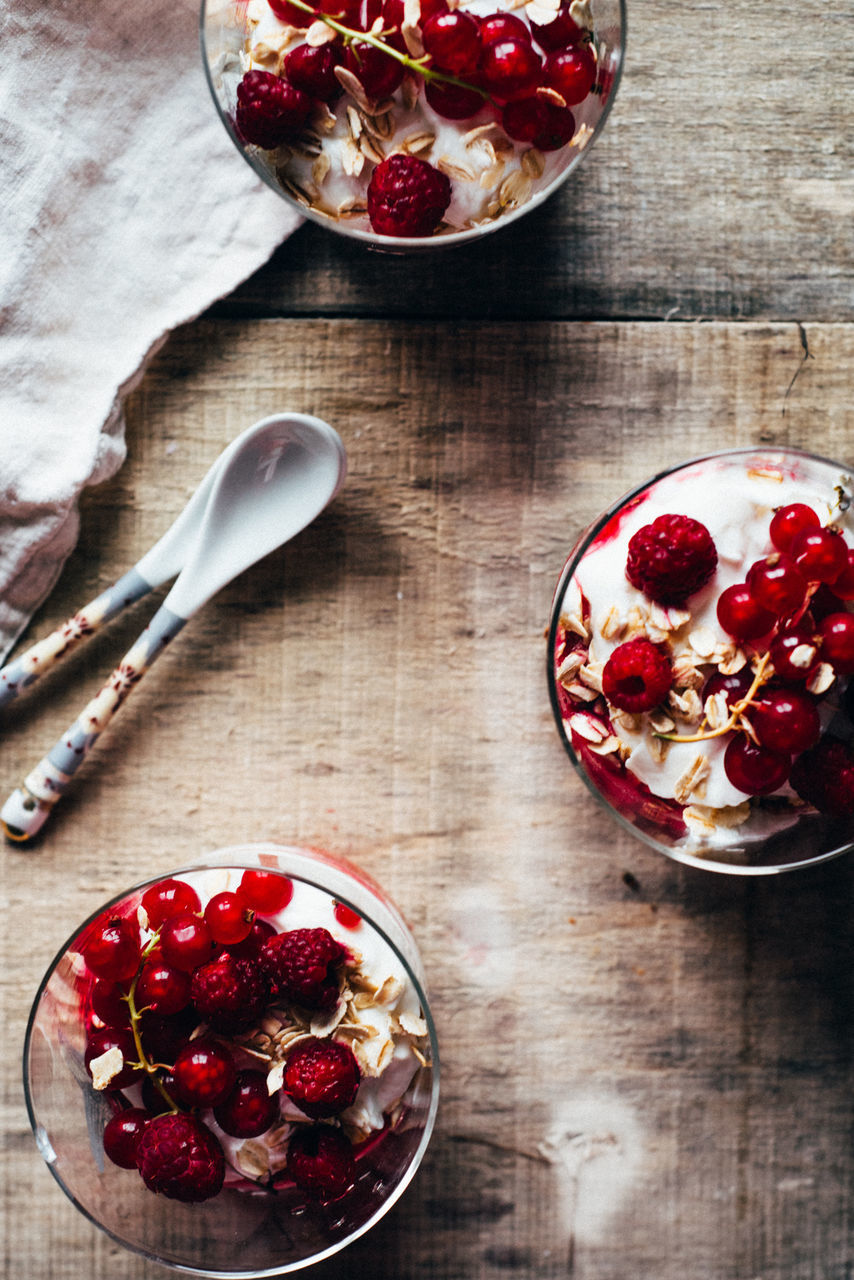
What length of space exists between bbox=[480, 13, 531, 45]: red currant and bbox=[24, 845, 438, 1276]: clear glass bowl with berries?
747 mm

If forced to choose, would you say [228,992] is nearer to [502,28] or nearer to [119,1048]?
[119,1048]

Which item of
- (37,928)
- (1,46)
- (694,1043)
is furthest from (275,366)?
(694,1043)

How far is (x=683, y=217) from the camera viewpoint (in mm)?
1070

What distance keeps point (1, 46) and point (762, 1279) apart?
1537 mm

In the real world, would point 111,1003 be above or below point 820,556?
below

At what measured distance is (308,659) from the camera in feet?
Result: 3.56

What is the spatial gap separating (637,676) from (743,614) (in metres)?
0.10

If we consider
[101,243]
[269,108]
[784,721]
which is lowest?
[784,721]

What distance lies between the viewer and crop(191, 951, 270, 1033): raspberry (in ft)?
2.78

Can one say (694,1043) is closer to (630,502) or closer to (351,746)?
(351,746)

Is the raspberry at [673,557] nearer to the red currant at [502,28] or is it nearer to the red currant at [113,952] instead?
the red currant at [502,28]

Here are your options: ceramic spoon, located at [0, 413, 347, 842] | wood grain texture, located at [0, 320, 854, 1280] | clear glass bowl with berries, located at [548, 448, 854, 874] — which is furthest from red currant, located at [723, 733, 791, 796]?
ceramic spoon, located at [0, 413, 347, 842]

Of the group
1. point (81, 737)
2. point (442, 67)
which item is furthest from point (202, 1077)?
point (442, 67)

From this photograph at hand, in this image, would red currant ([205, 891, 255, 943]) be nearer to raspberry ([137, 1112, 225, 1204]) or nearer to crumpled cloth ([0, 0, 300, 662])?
raspberry ([137, 1112, 225, 1204])
